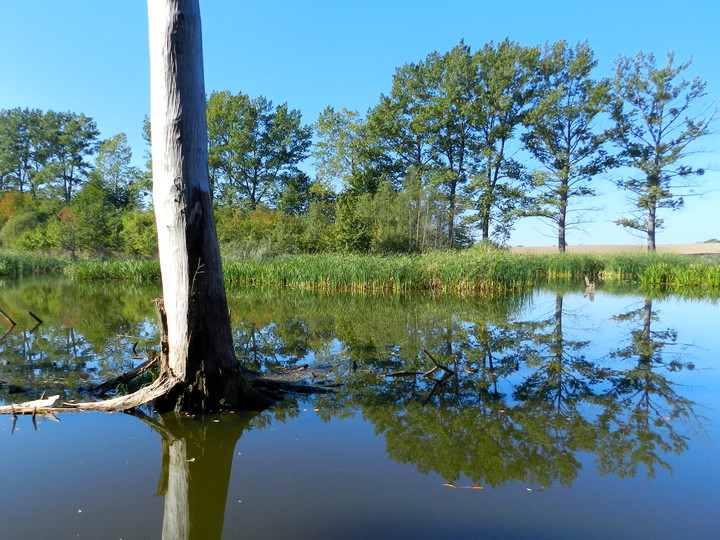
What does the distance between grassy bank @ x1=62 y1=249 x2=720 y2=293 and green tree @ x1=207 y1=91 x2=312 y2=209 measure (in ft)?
45.3

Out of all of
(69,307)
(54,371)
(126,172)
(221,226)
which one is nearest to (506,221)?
(221,226)

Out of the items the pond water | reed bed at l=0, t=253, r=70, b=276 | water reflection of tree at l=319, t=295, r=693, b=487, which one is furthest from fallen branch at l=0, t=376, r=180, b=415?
reed bed at l=0, t=253, r=70, b=276

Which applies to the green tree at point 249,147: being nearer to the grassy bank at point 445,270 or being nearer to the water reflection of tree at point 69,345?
the grassy bank at point 445,270

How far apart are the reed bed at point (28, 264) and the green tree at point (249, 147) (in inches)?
456

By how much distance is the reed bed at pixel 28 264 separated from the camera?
24.5 m

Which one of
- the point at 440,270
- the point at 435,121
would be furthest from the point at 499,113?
the point at 440,270

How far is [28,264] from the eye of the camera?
85.7 feet

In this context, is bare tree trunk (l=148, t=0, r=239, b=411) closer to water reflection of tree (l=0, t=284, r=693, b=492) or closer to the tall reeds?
water reflection of tree (l=0, t=284, r=693, b=492)

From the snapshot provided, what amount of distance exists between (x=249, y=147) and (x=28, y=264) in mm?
16655

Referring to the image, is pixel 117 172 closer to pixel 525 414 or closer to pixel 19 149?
pixel 19 149

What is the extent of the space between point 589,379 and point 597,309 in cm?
706

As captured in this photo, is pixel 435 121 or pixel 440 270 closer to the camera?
pixel 440 270

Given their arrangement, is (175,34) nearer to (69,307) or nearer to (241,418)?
(241,418)

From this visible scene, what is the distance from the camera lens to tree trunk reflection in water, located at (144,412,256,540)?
2088 millimetres
